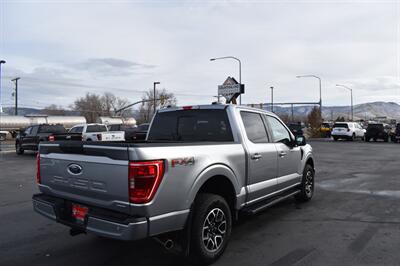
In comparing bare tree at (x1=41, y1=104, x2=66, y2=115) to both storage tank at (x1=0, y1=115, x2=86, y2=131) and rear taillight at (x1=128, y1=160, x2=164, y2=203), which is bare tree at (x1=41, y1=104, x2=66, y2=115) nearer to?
storage tank at (x1=0, y1=115, x2=86, y2=131)

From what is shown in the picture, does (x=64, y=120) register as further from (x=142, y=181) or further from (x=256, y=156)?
(x=142, y=181)

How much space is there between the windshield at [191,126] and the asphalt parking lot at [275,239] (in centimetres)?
159

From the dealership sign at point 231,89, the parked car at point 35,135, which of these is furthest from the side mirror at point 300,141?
the parked car at point 35,135

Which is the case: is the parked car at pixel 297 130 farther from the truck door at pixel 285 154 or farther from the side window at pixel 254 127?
the side window at pixel 254 127

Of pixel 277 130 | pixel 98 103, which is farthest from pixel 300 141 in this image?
pixel 98 103

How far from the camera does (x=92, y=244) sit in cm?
503

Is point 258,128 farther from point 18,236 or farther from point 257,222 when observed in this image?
point 18,236

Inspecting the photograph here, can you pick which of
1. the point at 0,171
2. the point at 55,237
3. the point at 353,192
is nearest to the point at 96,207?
the point at 55,237

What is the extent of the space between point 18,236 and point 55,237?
59cm

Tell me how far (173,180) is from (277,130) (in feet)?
10.3

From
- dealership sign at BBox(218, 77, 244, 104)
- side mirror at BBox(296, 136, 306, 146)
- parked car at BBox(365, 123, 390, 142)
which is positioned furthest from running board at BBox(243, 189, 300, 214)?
parked car at BBox(365, 123, 390, 142)

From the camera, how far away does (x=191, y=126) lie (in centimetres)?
553

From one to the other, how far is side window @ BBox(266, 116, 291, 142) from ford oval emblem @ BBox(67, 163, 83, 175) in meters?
3.30

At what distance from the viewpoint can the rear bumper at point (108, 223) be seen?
136 inches
